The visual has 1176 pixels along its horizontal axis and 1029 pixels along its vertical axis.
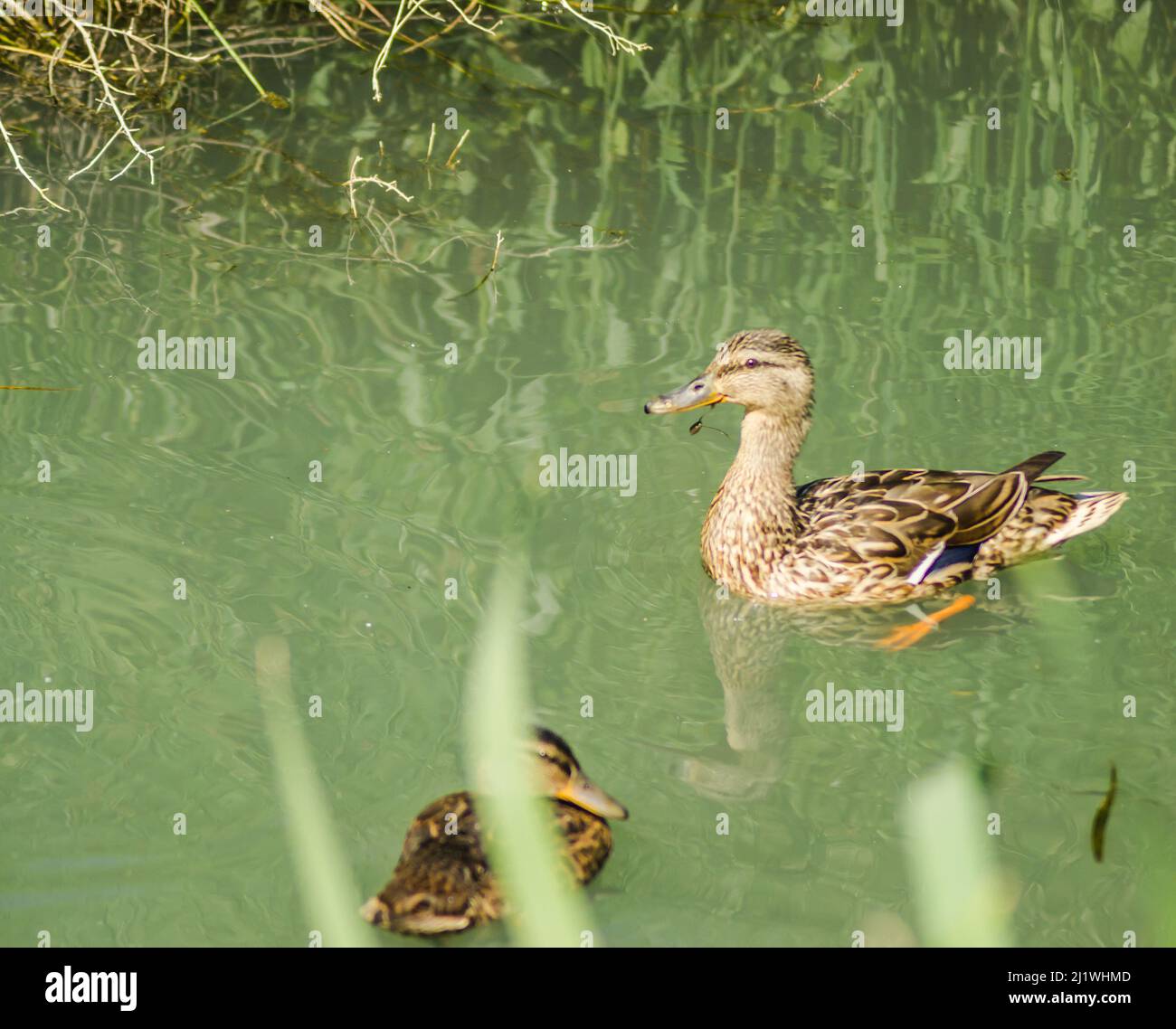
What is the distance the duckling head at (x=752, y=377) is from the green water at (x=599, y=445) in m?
0.65

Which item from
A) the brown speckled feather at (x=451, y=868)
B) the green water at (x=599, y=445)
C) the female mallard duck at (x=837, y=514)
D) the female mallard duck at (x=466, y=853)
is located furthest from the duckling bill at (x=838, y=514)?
the brown speckled feather at (x=451, y=868)

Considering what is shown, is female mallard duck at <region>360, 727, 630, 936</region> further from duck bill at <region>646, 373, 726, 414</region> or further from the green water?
duck bill at <region>646, 373, 726, 414</region>

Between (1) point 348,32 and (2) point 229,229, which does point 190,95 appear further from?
(2) point 229,229

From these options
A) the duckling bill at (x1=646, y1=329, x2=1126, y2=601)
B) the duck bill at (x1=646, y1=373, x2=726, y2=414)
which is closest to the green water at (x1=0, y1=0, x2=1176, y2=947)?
the duckling bill at (x1=646, y1=329, x2=1126, y2=601)

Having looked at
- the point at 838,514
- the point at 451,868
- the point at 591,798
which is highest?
the point at 838,514

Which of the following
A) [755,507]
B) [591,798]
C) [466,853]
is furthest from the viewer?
[755,507]

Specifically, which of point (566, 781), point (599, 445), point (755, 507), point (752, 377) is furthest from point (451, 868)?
point (599, 445)

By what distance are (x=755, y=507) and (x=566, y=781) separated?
1.89 meters

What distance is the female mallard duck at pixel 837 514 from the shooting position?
6.18m

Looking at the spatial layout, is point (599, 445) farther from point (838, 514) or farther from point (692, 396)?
point (838, 514)

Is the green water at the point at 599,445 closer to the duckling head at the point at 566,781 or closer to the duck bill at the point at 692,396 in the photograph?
the duckling head at the point at 566,781

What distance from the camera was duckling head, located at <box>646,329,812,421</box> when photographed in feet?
20.8

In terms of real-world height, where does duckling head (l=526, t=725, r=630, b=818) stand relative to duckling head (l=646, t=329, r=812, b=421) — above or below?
below

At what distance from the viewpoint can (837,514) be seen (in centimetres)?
633
